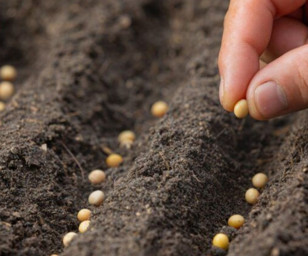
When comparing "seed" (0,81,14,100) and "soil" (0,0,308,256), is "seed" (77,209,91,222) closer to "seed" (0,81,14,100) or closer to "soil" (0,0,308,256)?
"soil" (0,0,308,256)

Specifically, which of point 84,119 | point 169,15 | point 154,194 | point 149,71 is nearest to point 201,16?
point 169,15

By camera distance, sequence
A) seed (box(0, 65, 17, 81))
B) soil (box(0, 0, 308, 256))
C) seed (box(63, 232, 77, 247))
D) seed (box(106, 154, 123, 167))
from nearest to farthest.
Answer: soil (box(0, 0, 308, 256)) < seed (box(63, 232, 77, 247)) < seed (box(106, 154, 123, 167)) < seed (box(0, 65, 17, 81))

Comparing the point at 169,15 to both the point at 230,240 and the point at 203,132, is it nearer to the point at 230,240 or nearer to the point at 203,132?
the point at 203,132

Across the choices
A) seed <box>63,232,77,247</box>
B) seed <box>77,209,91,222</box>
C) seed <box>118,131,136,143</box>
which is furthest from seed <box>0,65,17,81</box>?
seed <box>63,232,77,247</box>

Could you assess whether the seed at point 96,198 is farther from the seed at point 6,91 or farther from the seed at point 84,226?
the seed at point 6,91

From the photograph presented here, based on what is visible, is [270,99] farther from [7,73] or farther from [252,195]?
[7,73]

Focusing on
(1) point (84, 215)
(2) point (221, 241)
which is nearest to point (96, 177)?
(1) point (84, 215)
